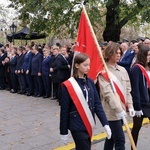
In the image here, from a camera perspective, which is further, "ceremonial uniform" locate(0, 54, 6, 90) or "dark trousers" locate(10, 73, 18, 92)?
"ceremonial uniform" locate(0, 54, 6, 90)

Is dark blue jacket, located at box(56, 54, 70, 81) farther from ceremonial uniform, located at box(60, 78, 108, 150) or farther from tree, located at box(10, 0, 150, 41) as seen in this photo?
ceremonial uniform, located at box(60, 78, 108, 150)

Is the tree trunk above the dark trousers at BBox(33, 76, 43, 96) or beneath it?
above

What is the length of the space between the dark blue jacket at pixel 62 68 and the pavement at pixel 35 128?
92cm

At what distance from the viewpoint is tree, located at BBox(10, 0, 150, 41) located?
13.8 m

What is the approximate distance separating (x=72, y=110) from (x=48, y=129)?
2930 mm

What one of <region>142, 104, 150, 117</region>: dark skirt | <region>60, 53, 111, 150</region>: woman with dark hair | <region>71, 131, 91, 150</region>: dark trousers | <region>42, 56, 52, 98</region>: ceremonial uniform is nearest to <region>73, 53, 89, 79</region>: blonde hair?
<region>60, 53, 111, 150</region>: woman with dark hair

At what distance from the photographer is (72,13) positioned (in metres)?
15.4

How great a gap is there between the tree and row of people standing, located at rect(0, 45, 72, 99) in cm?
307

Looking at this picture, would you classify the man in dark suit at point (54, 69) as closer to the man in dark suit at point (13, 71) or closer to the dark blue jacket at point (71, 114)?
the man in dark suit at point (13, 71)

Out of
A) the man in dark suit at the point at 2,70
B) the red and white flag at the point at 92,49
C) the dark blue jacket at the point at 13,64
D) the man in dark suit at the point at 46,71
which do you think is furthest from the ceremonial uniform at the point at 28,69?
the red and white flag at the point at 92,49

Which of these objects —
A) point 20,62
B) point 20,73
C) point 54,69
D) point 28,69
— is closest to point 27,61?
point 28,69

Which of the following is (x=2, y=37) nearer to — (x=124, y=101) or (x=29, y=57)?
(x=29, y=57)

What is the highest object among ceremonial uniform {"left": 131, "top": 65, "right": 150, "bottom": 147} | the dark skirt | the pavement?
ceremonial uniform {"left": 131, "top": 65, "right": 150, "bottom": 147}

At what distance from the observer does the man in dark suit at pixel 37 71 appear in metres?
10.4
